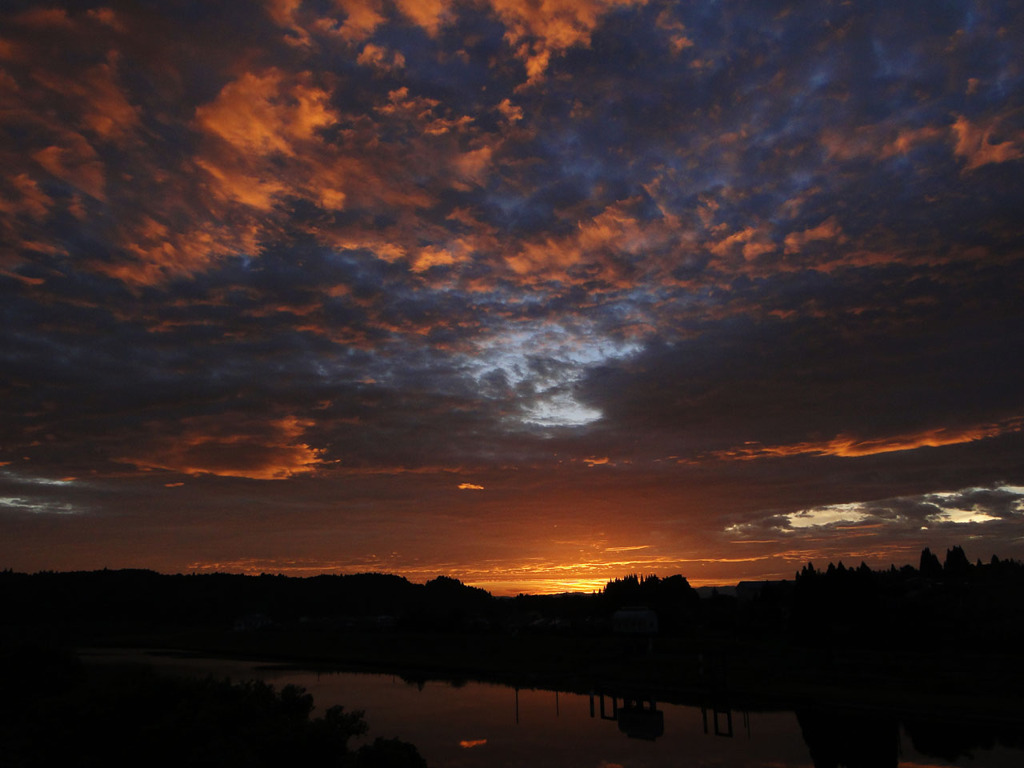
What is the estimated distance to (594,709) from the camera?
45188mm

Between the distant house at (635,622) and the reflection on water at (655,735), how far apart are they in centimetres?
3213

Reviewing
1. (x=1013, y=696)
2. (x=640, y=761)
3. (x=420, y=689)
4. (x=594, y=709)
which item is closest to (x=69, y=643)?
(x=420, y=689)

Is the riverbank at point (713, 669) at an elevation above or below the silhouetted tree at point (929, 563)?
below

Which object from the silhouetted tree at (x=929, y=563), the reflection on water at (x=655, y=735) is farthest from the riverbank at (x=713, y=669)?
the silhouetted tree at (x=929, y=563)

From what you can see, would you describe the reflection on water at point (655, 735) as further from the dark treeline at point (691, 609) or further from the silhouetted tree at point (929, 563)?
the silhouetted tree at point (929, 563)

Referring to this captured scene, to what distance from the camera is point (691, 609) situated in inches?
3930

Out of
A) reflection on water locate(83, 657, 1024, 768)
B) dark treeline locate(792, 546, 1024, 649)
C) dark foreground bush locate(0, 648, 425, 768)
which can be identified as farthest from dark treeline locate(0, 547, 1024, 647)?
dark foreground bush locate(0, 648, 425, 768)

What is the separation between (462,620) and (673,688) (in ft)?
181

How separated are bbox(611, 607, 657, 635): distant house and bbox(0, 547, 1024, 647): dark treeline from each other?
142cm

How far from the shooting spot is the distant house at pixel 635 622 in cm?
8156

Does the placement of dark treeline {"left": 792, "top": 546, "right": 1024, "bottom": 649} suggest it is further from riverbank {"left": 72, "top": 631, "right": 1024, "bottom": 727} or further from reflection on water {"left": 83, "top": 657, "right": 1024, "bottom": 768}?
reflection on water {"left": 83, "top": 657, "right": 1024, "bottom": 768}

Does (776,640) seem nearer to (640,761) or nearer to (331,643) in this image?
(640,761)

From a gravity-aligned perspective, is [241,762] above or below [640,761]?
above

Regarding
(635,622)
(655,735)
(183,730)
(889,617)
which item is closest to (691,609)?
(635,622)
